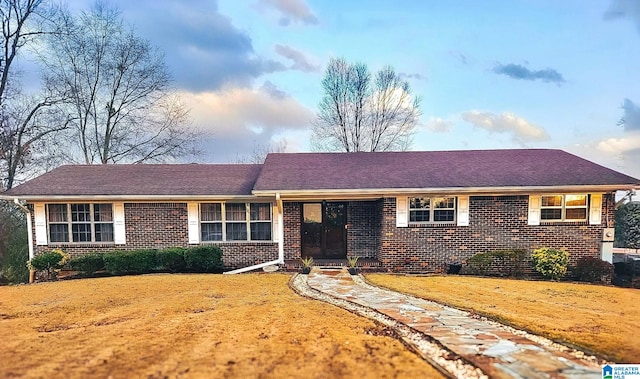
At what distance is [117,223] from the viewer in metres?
11.2

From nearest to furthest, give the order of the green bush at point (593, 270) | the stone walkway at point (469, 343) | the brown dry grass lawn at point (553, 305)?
the stone walkway at point (469, 343) < the brown dry grass lawn at point (553, 305) < the green bush at point (593, 270)

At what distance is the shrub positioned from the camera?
10.0 meters

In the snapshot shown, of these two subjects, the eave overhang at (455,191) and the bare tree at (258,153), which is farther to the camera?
the bare tree at (258,153)

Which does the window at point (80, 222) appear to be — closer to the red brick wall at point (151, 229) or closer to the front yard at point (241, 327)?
the red brick wall at point (151, 229)

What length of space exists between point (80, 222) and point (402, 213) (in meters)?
10.9

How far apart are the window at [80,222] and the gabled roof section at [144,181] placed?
2.10 feet

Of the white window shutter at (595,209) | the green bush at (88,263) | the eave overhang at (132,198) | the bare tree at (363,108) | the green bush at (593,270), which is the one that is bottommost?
the green bush at (593,270)

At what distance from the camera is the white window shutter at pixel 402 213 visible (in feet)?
35.6

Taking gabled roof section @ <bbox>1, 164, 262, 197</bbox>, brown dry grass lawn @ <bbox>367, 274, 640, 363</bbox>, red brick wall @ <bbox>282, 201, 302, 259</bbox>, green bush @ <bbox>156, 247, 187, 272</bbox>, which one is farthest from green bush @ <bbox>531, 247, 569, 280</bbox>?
green bush @ <bbox>156, 247, 187, 272</bbox>

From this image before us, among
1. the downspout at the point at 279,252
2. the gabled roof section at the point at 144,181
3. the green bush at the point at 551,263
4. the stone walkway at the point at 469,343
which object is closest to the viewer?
the stone walkway at the point at 469,343

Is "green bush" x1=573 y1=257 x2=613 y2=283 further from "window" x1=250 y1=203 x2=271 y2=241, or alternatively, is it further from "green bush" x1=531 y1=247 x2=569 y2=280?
"window" x1=250 y1=203 x2=271 y2=241

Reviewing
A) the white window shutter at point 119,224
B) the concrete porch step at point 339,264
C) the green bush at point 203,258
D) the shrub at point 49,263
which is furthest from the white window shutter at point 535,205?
the shrub at point 49,263

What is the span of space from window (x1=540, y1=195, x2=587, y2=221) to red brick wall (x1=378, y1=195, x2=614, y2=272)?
26cm

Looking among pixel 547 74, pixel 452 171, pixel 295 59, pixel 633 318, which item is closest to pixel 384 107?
pixel 295 59
